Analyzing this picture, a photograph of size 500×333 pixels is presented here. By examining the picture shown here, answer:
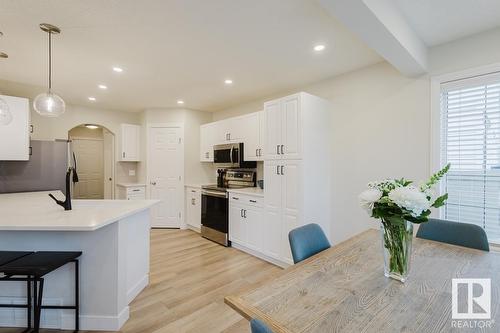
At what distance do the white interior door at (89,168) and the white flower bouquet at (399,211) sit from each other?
7.07 metres

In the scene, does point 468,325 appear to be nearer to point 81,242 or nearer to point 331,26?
point 331,26

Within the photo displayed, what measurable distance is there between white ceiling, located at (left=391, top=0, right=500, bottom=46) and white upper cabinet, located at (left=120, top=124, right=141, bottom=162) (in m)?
5.06

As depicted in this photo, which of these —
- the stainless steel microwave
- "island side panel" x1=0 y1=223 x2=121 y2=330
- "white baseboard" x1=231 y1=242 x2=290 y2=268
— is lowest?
"white baseboard" x1=231 y1=242 x2=290 y2=268

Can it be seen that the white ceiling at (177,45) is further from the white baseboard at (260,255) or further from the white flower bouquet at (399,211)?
the white baseboard at (260,255)

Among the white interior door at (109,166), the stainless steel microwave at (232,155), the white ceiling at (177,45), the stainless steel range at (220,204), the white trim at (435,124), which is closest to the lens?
the white ceiling at (177,45)

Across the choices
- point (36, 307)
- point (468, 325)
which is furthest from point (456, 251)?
point (36, 307)

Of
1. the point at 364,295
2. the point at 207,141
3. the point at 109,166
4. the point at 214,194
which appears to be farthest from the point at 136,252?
the point at 109,166

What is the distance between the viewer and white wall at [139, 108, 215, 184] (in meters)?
5.00

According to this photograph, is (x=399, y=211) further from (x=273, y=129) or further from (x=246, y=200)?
(x=246, y=200)

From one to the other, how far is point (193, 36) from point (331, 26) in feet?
4.15

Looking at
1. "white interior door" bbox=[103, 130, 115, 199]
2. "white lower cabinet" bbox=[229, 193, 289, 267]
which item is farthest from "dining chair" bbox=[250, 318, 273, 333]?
"white interior door" bbox=[103, 130, 115, 199]

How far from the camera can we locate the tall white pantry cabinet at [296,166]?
2842mm

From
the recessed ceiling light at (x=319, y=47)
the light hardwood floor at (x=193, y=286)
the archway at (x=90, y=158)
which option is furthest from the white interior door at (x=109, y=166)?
the recessed ceiling light at (x=319, y=47)

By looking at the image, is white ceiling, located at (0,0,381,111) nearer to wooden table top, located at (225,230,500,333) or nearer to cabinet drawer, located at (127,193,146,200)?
wooden table top, located at (225,230,500,333)
